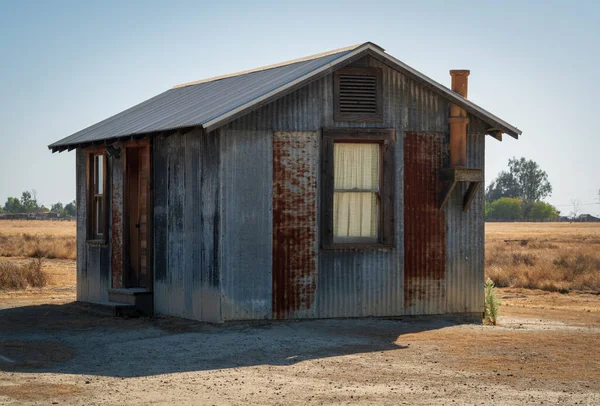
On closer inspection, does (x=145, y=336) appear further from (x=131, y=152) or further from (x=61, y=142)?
(x=61, y=142)

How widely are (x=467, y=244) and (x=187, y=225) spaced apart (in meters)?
4.68

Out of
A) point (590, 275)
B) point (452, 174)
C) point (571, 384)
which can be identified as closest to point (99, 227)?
point (452, 174)

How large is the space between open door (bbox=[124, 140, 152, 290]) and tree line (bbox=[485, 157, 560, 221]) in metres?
130

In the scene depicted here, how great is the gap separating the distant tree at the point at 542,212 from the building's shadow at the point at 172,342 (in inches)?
5129

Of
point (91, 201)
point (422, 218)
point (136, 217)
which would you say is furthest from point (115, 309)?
point (422, 218)

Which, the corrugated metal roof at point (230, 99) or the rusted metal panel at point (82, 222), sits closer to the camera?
the corrugated metal roof at point (230, 99)

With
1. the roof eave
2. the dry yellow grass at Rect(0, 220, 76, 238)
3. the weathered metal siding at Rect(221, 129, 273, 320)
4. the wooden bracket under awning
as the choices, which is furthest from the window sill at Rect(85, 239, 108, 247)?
the dry yellow grass at Rect(0, 220, 76, 238)

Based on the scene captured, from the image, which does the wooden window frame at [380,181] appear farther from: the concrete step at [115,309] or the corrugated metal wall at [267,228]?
the concrete step at [115,309]

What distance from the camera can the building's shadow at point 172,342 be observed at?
12188 mm

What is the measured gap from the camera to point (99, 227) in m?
19.5

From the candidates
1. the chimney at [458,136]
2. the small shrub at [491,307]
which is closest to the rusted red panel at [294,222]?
the chimney at [458,136]

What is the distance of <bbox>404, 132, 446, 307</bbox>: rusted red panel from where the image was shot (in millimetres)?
16500

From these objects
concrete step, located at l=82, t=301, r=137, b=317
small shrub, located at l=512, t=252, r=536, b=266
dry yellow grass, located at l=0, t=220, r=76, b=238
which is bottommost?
concrete step, located at l=82, t=301, r=137, b=317

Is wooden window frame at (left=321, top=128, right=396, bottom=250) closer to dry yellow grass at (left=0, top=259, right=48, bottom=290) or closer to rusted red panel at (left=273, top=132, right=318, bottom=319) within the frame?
rusted red panel at (left=273, top=132, right=318, bottom=319)
